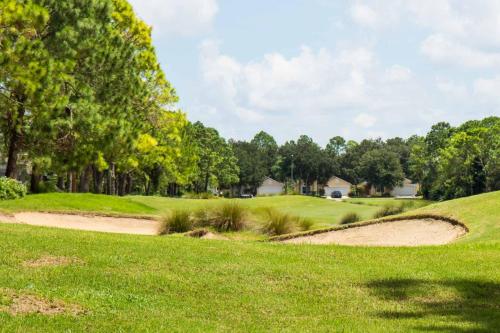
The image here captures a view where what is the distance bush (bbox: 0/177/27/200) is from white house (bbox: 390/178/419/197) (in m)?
120

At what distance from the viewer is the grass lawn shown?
9305 mm

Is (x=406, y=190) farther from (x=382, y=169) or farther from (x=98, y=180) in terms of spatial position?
(x=98, y=180)

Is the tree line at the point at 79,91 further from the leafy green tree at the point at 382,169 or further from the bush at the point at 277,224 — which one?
the leafy green tree at the point at 382,169

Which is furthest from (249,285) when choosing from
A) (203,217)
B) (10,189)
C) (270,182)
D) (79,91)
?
(270,182)

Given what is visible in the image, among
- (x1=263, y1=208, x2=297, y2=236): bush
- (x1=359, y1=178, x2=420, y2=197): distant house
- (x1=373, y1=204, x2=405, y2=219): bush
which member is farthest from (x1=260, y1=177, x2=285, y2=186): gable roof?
(x1=263, y1=208, x2=297, y2=236): bush

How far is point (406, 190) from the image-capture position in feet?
497

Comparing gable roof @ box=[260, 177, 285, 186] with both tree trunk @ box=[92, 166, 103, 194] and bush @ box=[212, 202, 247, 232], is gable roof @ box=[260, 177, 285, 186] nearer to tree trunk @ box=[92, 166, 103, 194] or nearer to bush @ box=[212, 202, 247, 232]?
tree trunk @ box=[92, 166, 103, 194]

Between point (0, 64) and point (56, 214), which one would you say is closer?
point (0, 64)

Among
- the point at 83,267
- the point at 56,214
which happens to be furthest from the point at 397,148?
the point at 83,267

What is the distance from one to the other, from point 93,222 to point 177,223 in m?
6.43

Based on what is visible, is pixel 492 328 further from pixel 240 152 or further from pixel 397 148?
pixel 397 148

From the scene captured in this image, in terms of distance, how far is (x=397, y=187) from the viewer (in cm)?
14625

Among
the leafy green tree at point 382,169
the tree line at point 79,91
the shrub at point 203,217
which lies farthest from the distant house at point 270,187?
the shrub at point 203,217

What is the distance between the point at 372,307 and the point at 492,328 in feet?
6.81
